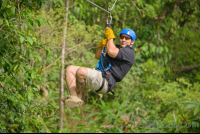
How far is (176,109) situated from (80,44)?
3.97 m

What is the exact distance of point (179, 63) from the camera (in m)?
8.20

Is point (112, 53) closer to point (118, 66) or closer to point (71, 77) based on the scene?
point (118, 66)

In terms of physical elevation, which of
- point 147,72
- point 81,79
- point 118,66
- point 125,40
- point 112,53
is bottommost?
point 147,72

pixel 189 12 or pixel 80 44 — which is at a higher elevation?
pixel 189 12

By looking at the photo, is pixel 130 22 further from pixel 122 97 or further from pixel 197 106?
pixel 197 106

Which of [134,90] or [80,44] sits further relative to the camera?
[134,90]

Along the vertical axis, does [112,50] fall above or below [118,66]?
above

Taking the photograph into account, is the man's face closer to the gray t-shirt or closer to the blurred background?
the gray t-shirt

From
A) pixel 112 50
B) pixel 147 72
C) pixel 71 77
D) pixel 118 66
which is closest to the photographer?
pixel 112 50

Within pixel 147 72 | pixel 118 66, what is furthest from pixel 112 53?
pixel 147 72

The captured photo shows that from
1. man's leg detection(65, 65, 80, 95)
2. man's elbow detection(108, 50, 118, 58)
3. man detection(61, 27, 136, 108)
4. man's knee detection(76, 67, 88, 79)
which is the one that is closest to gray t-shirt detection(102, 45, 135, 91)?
man detection(61, 27, 136, 108)

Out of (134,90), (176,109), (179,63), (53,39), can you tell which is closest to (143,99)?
(134,90)

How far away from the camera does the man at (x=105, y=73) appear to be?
2576 mm

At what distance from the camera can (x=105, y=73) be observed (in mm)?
2709
